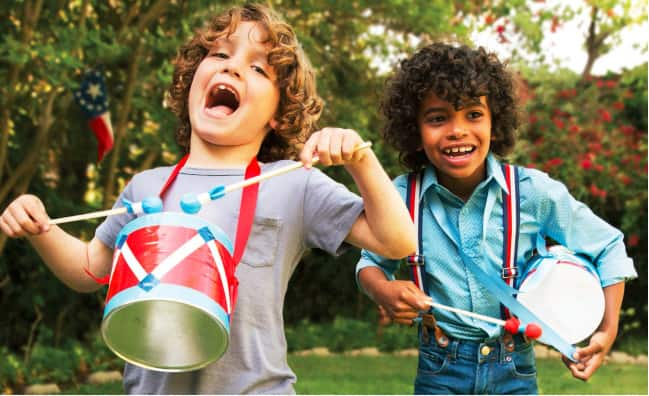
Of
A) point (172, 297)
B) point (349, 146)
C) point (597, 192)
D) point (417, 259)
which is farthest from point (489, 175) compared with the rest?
point (597, 192)

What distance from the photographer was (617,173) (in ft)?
29.5

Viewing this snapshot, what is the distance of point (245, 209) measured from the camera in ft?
7.17

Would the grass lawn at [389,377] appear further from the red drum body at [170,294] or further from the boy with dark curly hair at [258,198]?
the red drum body at [170,294]

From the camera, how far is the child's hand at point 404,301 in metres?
2.66

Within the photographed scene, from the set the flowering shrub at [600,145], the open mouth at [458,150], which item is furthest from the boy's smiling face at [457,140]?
the flowering shrub at [600,145]

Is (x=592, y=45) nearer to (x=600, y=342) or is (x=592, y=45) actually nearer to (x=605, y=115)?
(x=605, y=115)

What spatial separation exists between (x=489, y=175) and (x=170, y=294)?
1441 mm

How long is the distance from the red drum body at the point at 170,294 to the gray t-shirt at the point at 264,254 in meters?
0.13

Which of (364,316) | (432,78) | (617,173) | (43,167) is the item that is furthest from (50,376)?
(617,173)

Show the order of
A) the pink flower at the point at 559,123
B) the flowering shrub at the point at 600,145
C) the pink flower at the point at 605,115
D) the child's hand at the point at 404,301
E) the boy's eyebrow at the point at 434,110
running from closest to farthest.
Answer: the child's hand at the point at 404,301 → the boy's eyebrow at the point at 434,110 → the flowering shrub at the point at 600,145 → the pink flower at the point at 559,123 → the pink flower at the point at 605,115

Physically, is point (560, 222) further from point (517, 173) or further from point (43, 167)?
point (43, 167)

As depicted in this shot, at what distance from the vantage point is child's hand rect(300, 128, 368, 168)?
1857 millimetres

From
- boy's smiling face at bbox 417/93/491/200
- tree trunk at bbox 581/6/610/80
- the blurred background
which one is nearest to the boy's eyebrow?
boy's smiling face at bbox 417/93/491/200

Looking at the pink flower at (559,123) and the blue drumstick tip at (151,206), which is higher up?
the pink flower at (559,123)
